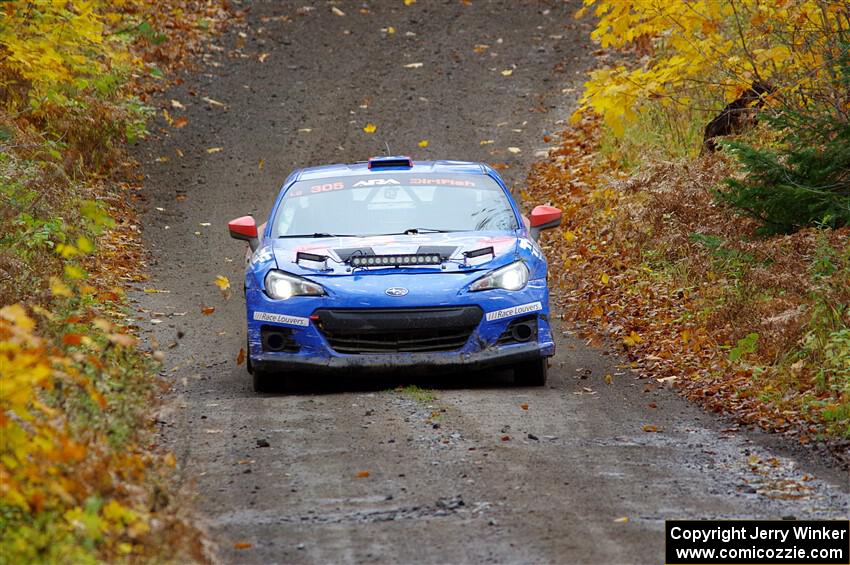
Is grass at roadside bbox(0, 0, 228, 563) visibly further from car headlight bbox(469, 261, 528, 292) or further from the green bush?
the green bush

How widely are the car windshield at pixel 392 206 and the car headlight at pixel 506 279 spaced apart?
77cm

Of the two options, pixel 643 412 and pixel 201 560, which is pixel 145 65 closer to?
pixel 643 412

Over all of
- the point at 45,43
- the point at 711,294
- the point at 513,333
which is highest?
the point at 45,43

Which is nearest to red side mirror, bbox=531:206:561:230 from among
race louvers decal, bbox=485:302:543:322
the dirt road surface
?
race louvers decal, bbox=485:302:543:322

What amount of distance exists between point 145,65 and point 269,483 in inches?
721

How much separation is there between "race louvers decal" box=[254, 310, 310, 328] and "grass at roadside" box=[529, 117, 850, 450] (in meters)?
2.99

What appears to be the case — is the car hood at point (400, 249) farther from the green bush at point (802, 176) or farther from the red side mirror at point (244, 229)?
the green bush at point (802, 176)

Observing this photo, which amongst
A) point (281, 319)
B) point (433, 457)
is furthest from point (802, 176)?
point (433, 457)

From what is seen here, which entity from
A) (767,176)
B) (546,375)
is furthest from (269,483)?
(767,176)

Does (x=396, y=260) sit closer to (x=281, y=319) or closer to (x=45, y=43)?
(x=281, y=319)

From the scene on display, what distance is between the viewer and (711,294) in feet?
39.1

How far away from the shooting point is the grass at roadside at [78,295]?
513cm

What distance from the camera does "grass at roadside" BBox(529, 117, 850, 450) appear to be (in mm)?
9141

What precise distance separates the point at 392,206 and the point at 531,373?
6.48 feet
